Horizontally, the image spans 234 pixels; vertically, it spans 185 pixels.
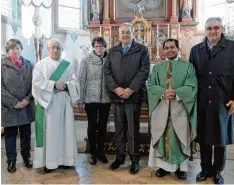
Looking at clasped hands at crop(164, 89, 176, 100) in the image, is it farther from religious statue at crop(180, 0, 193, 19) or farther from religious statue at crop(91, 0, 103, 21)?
religious statue at crop(91, 0, 103, 21)

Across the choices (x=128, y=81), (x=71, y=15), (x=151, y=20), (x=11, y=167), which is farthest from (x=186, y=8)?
(x=11, y=167)

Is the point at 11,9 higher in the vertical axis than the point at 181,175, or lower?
higher

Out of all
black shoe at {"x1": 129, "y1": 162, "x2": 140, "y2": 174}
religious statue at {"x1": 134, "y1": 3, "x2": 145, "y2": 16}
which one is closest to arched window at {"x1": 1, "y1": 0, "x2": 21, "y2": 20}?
religious statue at {"x1": 134, "y1": 3, "x2": 145, "y2": 16}

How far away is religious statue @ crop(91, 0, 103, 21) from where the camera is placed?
7.02 m

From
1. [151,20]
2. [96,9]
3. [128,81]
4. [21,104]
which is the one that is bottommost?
[21,104]

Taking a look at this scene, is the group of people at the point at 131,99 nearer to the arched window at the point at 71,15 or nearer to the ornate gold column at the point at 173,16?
the ornate gold column at the point at 173,16

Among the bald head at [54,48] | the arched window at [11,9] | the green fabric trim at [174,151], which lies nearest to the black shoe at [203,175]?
the green fabric trim at [174,151]

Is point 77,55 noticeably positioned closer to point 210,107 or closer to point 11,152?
point 11,152

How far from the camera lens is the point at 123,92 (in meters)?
2.84

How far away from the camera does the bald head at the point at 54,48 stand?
294 cm

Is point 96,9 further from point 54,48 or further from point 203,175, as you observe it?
point 203,175

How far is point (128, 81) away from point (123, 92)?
5.7 inches

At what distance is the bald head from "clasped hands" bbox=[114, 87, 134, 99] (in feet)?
2.35

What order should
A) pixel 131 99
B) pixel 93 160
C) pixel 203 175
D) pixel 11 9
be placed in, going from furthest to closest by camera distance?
1. pixel 11 9
2. pixel 93 160
3. pixel 131 99
4. pixel 203 175
